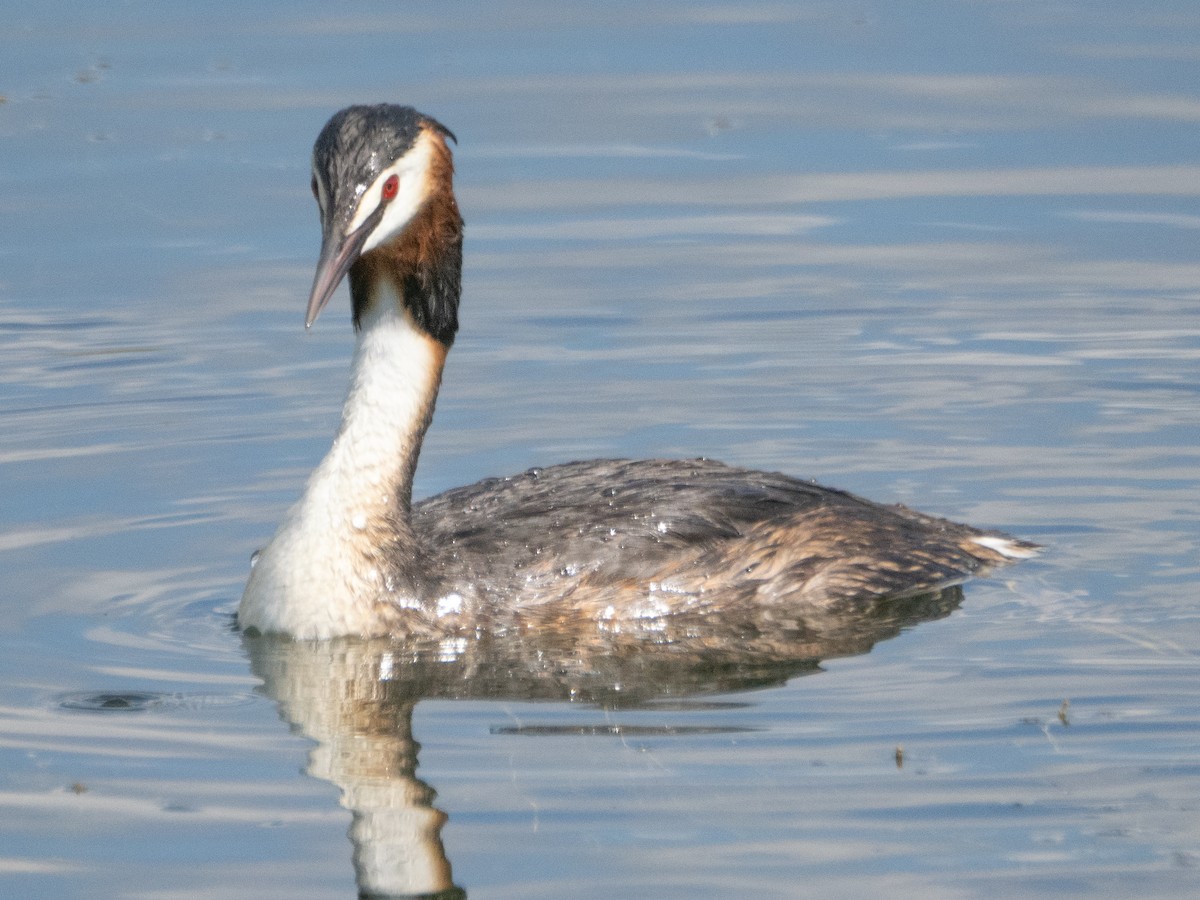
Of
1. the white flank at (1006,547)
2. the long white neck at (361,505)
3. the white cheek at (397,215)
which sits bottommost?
the white flank at (1006,547)

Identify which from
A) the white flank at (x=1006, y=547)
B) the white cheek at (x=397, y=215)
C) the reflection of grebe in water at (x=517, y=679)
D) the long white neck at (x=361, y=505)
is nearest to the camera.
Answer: the reflection of grebe in water at (x=517, y=679)

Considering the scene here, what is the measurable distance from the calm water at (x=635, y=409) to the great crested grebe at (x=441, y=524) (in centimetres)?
29

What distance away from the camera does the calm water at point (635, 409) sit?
24.2 ft

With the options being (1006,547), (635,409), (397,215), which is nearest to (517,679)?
(397,215)

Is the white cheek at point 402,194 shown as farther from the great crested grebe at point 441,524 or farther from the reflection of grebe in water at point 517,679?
the reflection of grebe in water at point 517,679

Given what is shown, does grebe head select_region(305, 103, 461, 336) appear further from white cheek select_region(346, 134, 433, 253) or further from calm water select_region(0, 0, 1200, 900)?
calm water select_region(0, 0, 1200, 900)

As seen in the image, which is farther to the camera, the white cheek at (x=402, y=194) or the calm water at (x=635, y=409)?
the white cheek at (x=402, y=194)

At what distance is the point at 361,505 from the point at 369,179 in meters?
1.32

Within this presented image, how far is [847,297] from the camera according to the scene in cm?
1427

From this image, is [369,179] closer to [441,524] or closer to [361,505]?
[361,505]

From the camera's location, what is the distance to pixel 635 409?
41.0 ft

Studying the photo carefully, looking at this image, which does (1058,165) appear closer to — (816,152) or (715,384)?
(816,152)

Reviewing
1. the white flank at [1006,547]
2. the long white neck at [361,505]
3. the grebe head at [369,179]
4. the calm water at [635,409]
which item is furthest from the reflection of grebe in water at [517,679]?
the grebe head at [369,179]

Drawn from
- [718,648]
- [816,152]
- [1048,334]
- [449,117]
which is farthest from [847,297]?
[718,648]
